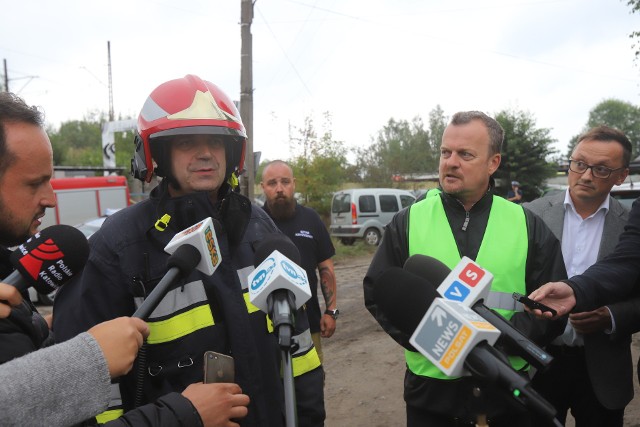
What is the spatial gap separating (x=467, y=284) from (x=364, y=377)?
14.2 ft

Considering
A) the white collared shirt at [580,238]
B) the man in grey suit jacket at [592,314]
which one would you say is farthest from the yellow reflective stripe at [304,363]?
the white collared shirt at [580,238]

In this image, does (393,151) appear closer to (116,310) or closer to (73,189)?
(73,189)

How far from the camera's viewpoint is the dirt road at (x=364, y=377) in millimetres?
4645

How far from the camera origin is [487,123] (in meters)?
2.88

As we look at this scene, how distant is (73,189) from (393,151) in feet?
58.2

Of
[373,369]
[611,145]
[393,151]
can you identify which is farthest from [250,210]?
[393,151]

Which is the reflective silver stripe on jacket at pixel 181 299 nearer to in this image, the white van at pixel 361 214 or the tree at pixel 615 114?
the white van at pixel 361 214

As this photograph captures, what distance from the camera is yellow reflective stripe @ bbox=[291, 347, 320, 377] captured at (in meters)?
2.25

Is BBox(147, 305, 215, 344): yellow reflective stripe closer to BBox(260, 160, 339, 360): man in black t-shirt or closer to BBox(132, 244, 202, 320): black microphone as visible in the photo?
BBox(132, 244, 202, 320): black microphone

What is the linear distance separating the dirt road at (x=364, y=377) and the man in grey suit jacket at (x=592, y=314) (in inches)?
61.5

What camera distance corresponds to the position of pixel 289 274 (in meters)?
1.50

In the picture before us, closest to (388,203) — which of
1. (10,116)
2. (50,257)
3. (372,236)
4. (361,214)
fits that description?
(361,214)

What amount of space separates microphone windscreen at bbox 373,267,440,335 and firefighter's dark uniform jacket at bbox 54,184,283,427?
539mm

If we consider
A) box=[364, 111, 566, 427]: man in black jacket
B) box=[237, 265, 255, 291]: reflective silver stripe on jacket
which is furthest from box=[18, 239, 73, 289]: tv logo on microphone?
box=[364, 111, 566, 427]: man in black jacket
